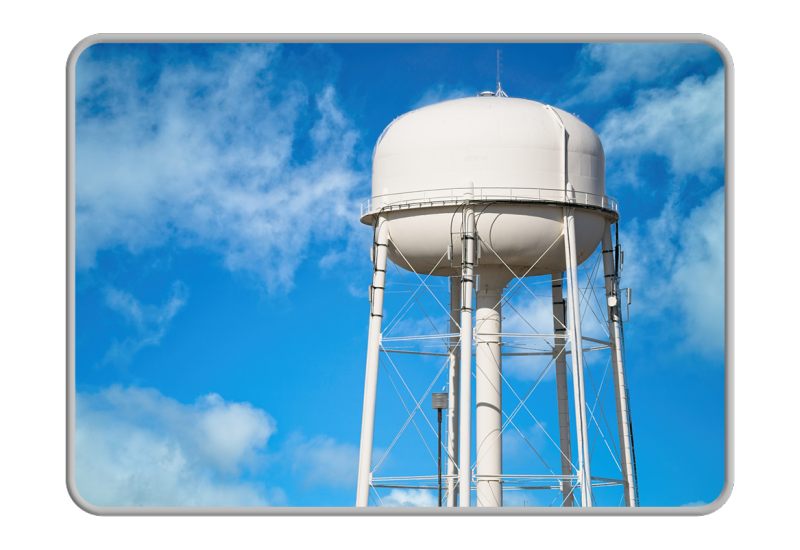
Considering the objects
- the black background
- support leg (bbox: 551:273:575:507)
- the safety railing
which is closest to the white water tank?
the safety railing

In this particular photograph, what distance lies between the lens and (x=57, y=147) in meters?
14.3

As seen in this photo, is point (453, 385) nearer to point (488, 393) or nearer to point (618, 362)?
point (488, 393)

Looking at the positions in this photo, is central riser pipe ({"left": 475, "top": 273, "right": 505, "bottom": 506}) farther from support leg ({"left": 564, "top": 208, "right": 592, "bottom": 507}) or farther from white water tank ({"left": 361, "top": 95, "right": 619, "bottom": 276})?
support leg ({"left": 564, "top": 208, "right": 592, "bottom": 507})

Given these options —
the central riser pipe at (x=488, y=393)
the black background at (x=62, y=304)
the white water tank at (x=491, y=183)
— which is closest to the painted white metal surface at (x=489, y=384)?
the central riser pipe at (x=488, y=393)

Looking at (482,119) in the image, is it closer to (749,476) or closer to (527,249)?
(527,249)

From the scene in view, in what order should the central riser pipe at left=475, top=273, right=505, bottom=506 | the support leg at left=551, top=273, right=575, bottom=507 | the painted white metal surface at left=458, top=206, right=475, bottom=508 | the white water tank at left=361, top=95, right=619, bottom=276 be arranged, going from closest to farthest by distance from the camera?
the painted white metal surface at left=458, top=206, right=475, bottom=508
the white water tank at left=361, top=95, right=619, bottom=276
the central riser pipe at left=475, top=273, right=505, bottom=506
the support leg at left=551, top=273, right=575, bottom=507

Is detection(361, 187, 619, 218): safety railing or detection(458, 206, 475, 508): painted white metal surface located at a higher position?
detection(361, 187, 619, 218): safety railing

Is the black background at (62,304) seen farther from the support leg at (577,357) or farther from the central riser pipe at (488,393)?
the central riser pipe at (488,393)

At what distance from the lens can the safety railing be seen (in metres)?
22.4

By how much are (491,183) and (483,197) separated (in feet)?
1.09

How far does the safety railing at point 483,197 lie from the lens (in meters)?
22.4

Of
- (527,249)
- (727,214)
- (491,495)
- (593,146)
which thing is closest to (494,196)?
(527,249)

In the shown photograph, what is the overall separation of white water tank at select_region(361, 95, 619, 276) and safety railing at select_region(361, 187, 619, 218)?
2 cm

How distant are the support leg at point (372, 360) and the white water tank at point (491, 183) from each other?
0.30 m
